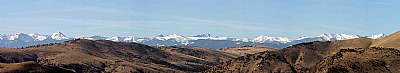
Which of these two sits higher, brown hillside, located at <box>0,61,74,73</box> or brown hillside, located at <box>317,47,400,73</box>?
brown hillside, located at <box>0,61,74,73</box>

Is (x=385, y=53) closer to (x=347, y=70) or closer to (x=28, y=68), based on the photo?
(x=347, y=70)

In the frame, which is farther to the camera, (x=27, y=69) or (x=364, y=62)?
(x=364, y=62)

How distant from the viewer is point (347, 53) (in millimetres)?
181375

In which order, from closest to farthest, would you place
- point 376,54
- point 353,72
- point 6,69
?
point 6,69, point 353,72, point 376,54

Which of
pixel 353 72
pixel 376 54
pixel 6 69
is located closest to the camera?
pixel 6 69

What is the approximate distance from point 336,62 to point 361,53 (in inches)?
586

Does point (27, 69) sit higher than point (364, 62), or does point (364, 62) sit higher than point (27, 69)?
point (27, 69)

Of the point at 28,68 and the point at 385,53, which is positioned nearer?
the point at 28,68

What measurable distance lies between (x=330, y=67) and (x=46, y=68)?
8495 cm

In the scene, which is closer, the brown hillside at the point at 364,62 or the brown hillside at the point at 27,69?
the brown hillside at the point at 27,69

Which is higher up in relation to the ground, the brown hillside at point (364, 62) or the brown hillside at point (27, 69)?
the brown hillside at point (27, 69)

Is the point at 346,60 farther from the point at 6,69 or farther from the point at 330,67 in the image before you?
the point at 6,69

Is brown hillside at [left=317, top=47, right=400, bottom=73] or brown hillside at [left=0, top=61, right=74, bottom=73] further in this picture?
brown hillside at [left=317, top=47, right=400, bottom=73]

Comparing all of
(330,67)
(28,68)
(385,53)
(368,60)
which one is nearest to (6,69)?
(28,68)
